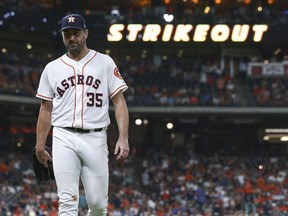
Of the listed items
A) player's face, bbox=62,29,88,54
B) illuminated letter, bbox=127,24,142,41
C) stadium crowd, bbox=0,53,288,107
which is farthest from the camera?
illuminated letter, bbox=127,24,142,41

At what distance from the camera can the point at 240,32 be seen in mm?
31047

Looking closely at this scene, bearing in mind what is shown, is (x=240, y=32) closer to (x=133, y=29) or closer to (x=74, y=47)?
(x=133, y=29)

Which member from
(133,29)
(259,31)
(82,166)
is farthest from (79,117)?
(259,31)

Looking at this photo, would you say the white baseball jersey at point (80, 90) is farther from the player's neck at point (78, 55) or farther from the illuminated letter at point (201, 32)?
the illuminated letter at point (201, 32)

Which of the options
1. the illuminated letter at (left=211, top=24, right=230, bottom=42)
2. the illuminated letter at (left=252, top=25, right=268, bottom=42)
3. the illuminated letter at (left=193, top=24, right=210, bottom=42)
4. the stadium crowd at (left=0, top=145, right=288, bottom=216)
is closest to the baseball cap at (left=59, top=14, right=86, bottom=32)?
the stadium crowd at (left=0, top=145, right=288, bottom=216)

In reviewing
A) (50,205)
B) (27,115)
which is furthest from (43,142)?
(27,115)

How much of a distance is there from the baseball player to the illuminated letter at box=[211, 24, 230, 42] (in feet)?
83.5

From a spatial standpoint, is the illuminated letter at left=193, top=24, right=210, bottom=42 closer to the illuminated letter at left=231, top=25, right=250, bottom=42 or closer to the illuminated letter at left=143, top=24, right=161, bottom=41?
the illuminated letter at left=231, top=25, right=250, bottom=42

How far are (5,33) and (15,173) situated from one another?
8856 mm

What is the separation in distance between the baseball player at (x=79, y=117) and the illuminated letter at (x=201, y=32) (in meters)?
25.4

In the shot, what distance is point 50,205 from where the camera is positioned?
21641 millimetres

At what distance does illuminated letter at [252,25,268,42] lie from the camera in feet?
102

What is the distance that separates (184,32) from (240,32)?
251 cm

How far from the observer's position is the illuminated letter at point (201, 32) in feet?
101
